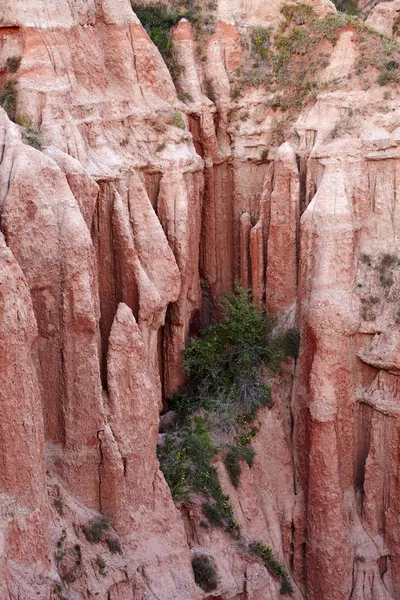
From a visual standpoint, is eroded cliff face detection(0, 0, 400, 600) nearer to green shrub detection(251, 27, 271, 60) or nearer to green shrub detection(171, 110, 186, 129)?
green shrub detection(171, 110, 186, 129)

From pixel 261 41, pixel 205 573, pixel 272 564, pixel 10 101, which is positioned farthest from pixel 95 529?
pixel 261 41

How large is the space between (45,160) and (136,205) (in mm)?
3963

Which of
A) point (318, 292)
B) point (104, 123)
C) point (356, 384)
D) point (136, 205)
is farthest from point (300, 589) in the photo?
point (104, 123)

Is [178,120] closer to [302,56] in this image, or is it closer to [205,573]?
[302,56]

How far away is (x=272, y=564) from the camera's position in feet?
90.1

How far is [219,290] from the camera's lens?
31328 millimetres

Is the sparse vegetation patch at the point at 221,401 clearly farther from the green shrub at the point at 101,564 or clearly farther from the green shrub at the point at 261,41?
the green shrub at the point at 261,41

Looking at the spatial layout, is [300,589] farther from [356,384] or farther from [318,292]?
[318,292]

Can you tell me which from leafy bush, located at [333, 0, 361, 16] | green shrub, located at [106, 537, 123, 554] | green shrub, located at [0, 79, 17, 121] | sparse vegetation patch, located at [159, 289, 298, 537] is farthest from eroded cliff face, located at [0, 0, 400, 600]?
leafy bush, located at [333, 0, 361, 16]

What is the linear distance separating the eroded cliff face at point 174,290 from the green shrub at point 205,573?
238 mm

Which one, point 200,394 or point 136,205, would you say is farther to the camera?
point 200,394

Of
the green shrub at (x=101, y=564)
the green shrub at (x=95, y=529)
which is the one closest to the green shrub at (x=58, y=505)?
the green shrub at (x=95, y=529)

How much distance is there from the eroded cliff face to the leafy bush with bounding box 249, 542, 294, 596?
0.42m

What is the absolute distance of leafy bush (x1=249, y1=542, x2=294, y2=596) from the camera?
89.4ft
